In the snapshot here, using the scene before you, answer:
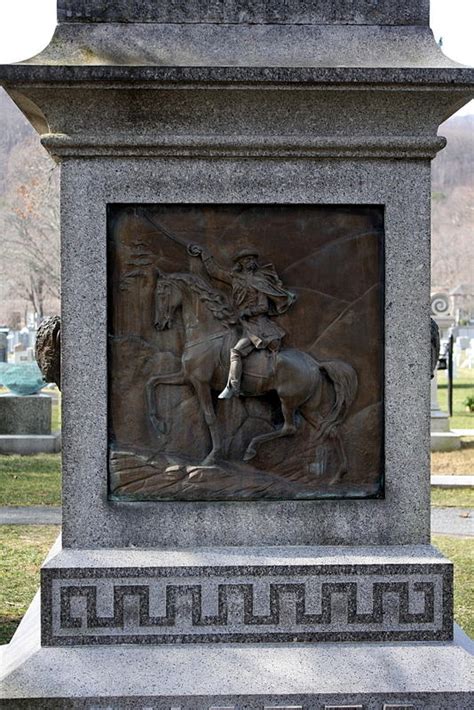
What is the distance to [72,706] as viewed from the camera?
402 centimetres

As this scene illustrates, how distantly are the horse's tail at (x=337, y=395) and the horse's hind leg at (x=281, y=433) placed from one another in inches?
2.8

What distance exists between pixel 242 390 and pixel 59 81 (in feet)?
5.02

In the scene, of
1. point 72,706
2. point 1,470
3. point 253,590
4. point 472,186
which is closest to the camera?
point 72,706

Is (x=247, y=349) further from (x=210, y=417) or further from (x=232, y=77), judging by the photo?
(x=232, y=77)

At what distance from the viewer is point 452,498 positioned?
1080 centimetres

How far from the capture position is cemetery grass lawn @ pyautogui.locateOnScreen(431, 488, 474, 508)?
1042 cm

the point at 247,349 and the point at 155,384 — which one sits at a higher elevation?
the point at 247,349

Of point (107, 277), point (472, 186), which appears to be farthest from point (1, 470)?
point (472, 186)

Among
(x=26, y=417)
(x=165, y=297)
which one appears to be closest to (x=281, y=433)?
(x=165, y=297)

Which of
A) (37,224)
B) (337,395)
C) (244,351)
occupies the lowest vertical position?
(337,395)

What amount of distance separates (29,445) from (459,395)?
14.0m

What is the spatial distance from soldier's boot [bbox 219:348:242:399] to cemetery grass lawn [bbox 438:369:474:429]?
1339 cm

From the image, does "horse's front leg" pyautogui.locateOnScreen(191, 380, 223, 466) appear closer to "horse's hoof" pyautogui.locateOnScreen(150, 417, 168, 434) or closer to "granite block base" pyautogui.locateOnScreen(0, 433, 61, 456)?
"horse's hoof" pyautogui.locateOnScreen(150, 417, 168, 434)

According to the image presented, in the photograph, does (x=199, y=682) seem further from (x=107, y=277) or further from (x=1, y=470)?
(x=1, y=470)
